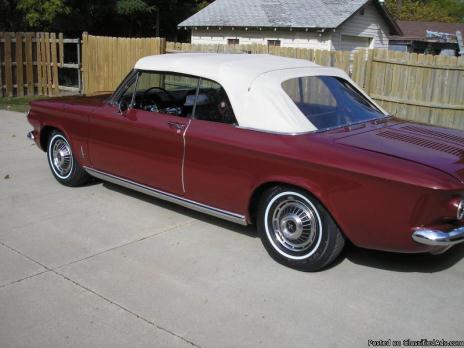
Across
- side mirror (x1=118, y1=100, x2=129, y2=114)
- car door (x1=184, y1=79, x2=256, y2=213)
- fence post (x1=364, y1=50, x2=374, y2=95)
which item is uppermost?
fence post (x1=364, y1=50, x2=374, y2=95)

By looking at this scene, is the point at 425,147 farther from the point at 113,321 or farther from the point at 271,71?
the point at 113,321


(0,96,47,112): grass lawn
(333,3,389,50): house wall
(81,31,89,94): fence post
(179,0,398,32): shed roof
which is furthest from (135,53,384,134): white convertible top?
(333,3,389,50): house wall

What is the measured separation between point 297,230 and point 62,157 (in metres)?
3.39

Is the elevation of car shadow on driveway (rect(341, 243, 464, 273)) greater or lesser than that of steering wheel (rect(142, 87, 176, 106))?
lesser

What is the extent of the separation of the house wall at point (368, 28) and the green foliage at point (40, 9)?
11530 millimetres

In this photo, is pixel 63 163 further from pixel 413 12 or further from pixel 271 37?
pixel 413 12

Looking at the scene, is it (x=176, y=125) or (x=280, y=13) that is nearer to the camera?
(x=176, y=125)

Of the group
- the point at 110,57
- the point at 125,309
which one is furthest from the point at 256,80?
the point at 110,57

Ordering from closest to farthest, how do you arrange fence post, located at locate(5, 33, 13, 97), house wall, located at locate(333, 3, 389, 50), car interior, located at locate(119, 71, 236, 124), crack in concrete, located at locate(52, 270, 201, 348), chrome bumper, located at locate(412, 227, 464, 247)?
crack in concrete, located at locate(52, 270, 201, 348) → chrome bumper, located at locate(412, 227, 464, 247) → car interior, located at locate(119, 71, 236, 124) → fence post, located at locate(5, 33, 13, 97) → house wall, located at locate(333, 3, 389, 50)

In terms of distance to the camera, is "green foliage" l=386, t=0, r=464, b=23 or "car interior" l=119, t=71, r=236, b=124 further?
"green foliage" l=386, t=0, r=464, b=23

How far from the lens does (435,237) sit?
3602mm

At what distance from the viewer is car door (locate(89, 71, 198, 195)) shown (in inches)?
196

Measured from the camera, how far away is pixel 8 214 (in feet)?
18.3

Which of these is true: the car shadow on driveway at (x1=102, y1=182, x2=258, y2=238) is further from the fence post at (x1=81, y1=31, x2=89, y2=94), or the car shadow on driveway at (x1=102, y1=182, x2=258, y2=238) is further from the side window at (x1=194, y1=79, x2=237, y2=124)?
the fence post at (x1=81, y1=31, x2=89, y2=94)
